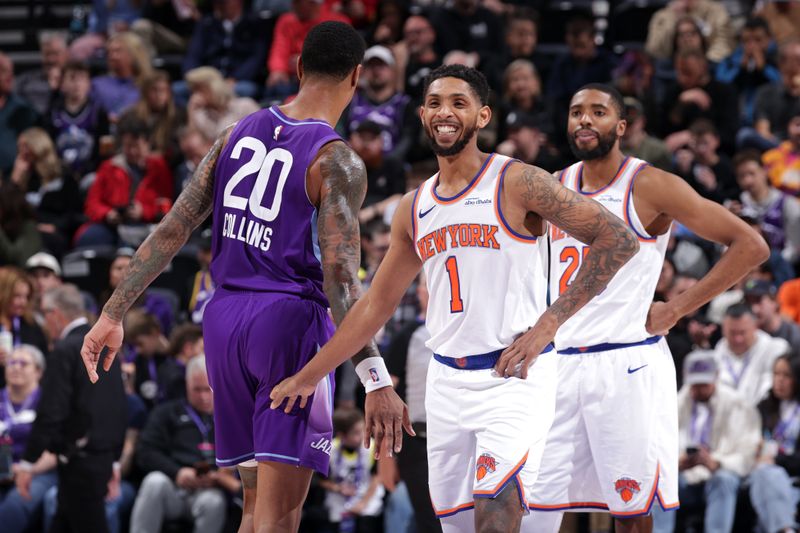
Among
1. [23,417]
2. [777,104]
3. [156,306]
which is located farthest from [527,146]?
[23,417]

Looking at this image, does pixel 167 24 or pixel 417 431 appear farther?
pixel 167 24

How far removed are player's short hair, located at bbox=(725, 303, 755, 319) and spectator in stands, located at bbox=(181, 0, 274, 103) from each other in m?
6.97

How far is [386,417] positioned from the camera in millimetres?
5117

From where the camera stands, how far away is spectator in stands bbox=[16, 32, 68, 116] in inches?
601

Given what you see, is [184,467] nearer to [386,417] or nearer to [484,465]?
[484,465]

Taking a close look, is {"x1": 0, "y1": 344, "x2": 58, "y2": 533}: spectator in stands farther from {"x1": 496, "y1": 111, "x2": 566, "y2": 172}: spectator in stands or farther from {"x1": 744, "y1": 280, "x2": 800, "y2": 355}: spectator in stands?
{"x1": 744, "y1": 280, "x2": 800, "y2": 355}: spectator in stands

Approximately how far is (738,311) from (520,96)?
379 cm

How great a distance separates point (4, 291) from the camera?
36.6 feet

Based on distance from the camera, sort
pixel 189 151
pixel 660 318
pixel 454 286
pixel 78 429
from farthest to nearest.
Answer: pixel 189 151 → pixel 78 429 → pixel 660 318 → pixel 454 286

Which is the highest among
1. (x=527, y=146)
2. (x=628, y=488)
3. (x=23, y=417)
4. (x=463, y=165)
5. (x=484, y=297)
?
(x=527, y=146)

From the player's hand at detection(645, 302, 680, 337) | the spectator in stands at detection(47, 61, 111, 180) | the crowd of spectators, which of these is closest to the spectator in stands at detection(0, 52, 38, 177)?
→ the crowd of spectators

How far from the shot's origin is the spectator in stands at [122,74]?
14.8m

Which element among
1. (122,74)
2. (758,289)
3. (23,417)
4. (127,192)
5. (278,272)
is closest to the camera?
(278,272)

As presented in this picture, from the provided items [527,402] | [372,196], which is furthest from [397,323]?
[527,402]
